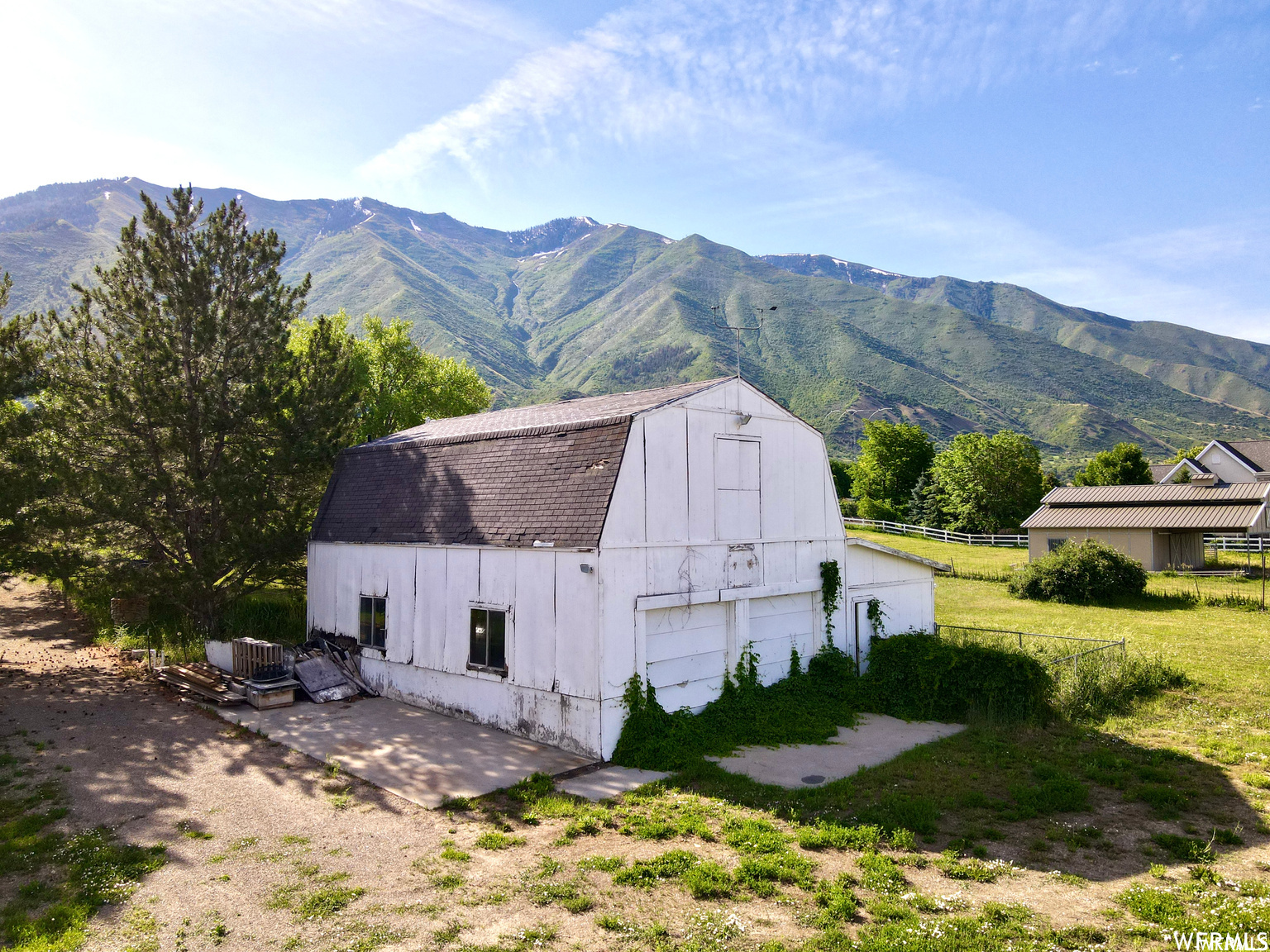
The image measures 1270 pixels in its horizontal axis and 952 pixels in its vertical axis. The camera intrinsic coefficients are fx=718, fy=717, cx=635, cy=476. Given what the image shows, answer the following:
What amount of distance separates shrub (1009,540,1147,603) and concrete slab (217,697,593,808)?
2619 centimetres

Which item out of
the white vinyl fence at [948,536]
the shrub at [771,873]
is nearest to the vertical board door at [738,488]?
the shrub at [771,873]

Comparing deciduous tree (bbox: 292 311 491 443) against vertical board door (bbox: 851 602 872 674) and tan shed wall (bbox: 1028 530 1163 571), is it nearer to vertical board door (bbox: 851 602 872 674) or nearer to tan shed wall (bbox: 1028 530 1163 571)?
vertical board door (bbox: 851 602 872 674)

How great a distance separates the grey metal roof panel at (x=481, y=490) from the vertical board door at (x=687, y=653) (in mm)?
2454

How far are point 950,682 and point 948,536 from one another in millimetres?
42619

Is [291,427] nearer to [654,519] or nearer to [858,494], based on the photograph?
[654,519]

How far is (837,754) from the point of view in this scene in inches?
483

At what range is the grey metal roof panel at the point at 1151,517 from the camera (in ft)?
114

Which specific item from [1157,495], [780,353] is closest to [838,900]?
[1157,495]

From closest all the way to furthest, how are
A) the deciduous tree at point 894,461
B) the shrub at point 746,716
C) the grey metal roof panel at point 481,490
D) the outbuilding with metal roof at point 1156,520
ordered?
the shrub at point 746,716 < the grey metal roof panel at point 481,490 < the outbuilding with metal roof at point 1156,520 < the deciduous tree at point 894,461

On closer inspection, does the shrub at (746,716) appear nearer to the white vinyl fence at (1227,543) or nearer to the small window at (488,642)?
the small window at (488,642)

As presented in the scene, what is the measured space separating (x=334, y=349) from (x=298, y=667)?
10.3m

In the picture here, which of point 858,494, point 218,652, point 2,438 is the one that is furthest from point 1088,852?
point 858,494

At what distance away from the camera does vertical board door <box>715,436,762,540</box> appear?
14.5 meters

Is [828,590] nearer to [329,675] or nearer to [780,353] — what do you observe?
[329,675]
